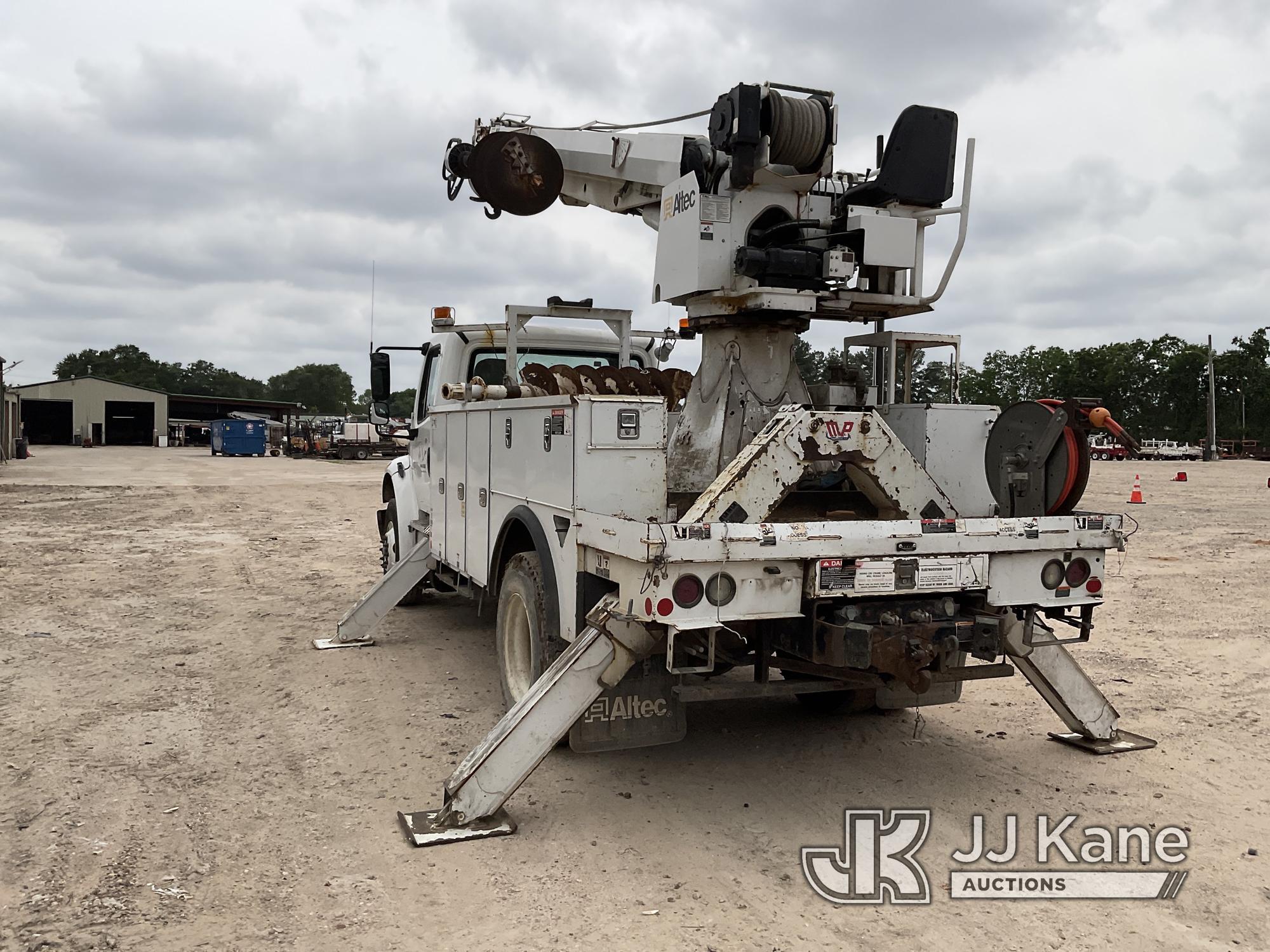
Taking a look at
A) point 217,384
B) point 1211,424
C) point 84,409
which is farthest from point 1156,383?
point 217,384

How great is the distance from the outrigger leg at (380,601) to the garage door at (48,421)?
6897 cm

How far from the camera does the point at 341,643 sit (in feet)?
25.8

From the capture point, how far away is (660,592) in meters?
3.86

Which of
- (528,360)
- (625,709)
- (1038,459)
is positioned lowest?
(625,709)

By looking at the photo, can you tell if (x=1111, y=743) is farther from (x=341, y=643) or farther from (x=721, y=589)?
(x=341, y=643)

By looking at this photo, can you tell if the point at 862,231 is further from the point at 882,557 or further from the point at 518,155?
the point at 518,155

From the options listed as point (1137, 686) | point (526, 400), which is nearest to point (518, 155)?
point (526, 400)

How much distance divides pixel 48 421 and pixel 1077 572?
7612 cm

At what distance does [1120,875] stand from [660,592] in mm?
2109

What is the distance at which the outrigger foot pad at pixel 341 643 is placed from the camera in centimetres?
778

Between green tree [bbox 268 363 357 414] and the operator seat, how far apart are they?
116818 mm

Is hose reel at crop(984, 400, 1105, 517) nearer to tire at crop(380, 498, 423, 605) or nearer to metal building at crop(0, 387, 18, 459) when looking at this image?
tire at crop(380, 498, 423, 605)

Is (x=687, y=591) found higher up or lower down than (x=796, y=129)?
lower down

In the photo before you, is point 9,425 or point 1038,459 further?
point 9,425
